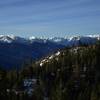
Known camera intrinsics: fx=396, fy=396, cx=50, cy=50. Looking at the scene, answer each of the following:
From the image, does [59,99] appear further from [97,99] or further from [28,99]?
[97,99]

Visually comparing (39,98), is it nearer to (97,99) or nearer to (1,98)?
(97,99)

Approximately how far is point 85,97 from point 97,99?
44362 mm

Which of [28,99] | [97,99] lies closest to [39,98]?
[28,99]

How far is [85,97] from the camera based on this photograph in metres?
197

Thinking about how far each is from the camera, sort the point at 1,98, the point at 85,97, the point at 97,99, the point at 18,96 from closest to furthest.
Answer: the point at 1,98 → the point at 97,99 → the point at 18,96 → the point at 85,97

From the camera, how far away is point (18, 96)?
577 ft

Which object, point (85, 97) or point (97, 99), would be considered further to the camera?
point (85, 97)

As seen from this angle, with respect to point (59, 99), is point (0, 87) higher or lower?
higher

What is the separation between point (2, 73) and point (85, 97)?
12004 centimetres

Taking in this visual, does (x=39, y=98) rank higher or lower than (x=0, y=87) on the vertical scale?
lower

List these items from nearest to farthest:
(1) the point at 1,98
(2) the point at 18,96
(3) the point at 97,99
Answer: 1. (1) the point at 1,98
2. (3) the point at 97,99
3. (2) the point at 18,96

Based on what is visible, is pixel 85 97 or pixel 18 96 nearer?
pixel 18 96

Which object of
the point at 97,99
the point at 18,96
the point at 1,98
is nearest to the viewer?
the point at 1,98

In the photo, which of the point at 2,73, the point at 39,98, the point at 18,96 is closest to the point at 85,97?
the point at 39,98
